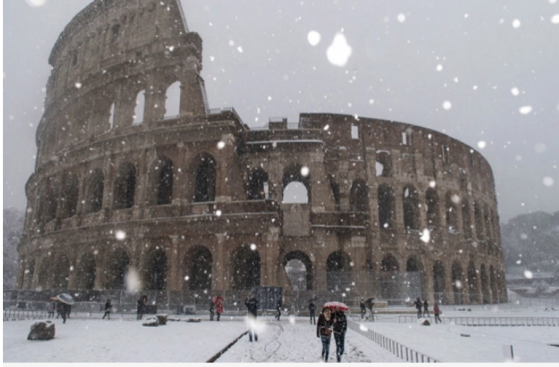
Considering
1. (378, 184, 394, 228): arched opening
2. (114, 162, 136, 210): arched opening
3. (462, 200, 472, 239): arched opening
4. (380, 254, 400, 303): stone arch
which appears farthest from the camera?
(462, 200, 472, 239): arched opening

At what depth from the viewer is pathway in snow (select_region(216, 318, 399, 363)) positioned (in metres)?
7.98

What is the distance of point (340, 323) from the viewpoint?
7.66m

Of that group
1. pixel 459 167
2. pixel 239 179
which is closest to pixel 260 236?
pixel 239 179

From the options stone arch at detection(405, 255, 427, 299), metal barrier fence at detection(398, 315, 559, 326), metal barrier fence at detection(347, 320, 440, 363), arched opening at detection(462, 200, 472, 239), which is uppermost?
arched opening at detection(462, 200, 472, 239)

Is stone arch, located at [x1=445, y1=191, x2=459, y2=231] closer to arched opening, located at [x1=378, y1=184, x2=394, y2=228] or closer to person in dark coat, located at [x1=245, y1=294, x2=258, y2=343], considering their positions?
arched opening, located at [x1=378, y1=184, x2=394, y2=228]

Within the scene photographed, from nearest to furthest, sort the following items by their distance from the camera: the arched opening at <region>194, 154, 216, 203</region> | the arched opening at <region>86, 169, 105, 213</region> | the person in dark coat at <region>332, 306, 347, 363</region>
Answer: the person in dark coat at <region>332, 306, 347, 363</region> < the arched opening at <region>194, 154, 216, 203</region> < the arched opening at <region>86, 169, 105, 213</region>

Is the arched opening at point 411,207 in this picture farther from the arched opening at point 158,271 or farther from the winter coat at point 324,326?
the winter coat at point 324,326

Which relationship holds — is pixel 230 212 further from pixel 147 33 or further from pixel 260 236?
pixel 147 33

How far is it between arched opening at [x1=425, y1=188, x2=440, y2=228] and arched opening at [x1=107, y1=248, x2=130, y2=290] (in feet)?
70.3

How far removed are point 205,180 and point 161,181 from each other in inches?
111

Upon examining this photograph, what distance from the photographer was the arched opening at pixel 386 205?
28922mm

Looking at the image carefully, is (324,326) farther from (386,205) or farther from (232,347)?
(386,205)

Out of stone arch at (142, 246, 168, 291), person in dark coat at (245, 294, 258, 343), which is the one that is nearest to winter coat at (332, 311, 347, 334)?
person in dark coat at (245, 294, 258, 343)

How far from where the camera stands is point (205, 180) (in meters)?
→ 27.0
